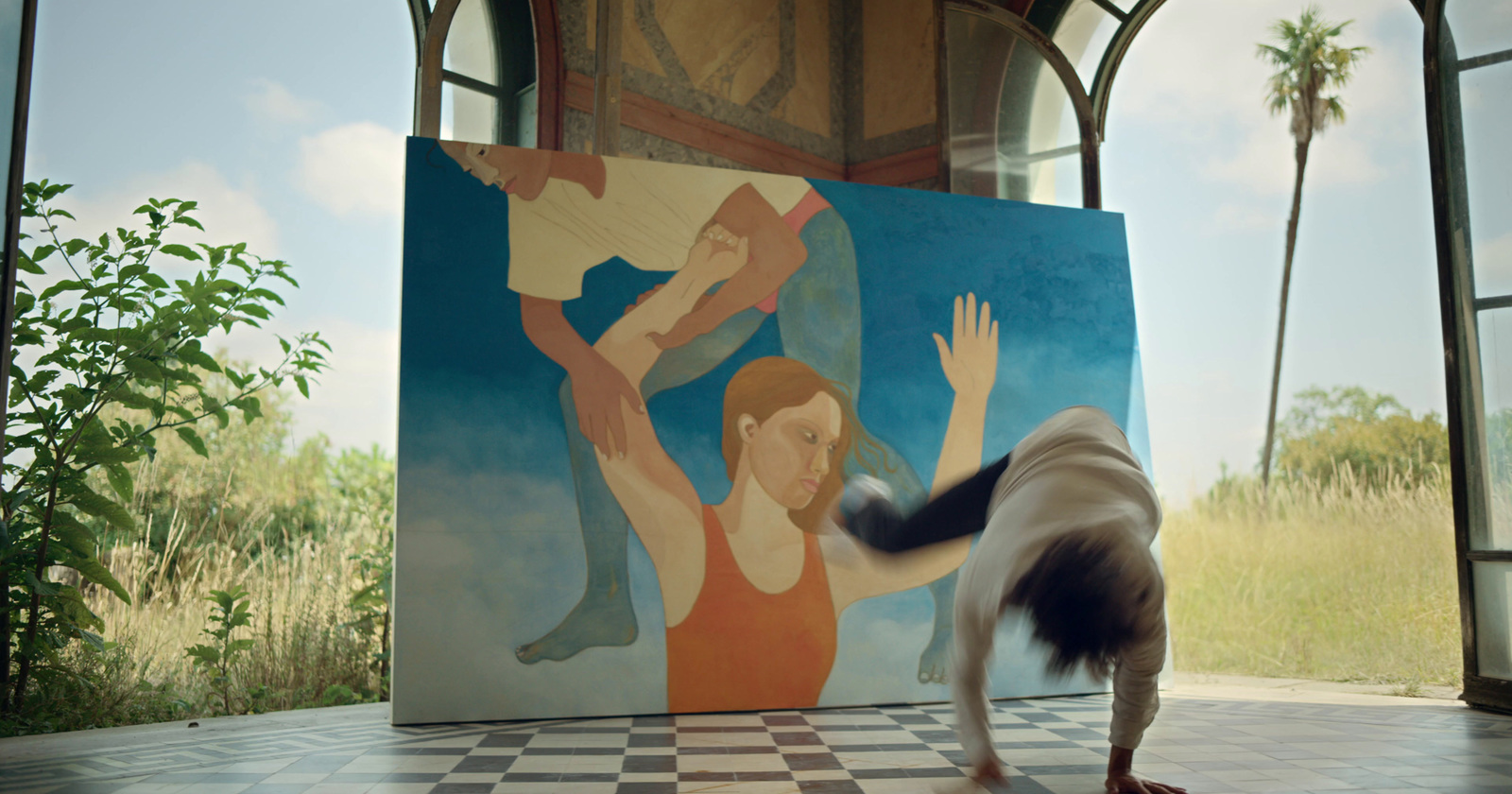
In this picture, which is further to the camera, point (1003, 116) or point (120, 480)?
point (1003, 116)

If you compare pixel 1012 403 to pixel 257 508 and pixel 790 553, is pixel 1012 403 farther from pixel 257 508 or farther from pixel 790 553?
pixel 257 508

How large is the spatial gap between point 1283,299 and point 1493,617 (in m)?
4.76

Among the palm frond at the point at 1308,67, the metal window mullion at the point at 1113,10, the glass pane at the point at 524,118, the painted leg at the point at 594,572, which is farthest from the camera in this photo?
the palm frond at the point at 1308,67

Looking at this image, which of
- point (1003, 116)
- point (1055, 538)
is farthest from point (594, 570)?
point (1003, 116)

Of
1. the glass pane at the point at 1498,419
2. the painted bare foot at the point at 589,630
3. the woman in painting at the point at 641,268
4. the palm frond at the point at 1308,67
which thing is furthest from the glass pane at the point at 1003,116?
the palm frond at the point at 1308,67

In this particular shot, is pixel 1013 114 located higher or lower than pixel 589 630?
higher

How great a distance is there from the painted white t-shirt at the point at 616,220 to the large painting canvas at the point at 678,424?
0.04 feet

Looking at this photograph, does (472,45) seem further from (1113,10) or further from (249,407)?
(1113,10)

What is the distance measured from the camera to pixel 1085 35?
6.36 m

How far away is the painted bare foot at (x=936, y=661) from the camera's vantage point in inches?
187

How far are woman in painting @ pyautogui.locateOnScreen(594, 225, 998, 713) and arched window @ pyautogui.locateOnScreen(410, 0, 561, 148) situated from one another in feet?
5.03

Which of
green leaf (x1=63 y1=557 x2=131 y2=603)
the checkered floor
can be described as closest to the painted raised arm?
the checkered floor

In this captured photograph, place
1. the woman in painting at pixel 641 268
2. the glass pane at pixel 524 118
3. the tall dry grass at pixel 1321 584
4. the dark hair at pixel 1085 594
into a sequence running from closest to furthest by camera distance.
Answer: the dark hair at pixel 1085 594 < the woman in painting at pixel 641 268 < the glass pane at pixel 524 118 < the tall dry grass at pixel 1321 584

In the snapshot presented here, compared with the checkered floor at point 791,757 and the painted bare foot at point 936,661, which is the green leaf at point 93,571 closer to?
the checkered floor at point 791,757
